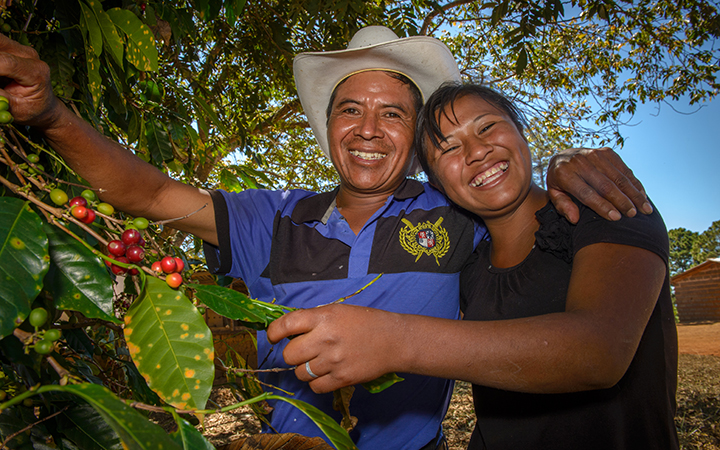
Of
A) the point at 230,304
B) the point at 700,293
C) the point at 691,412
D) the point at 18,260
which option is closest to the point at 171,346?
the point at 230,304

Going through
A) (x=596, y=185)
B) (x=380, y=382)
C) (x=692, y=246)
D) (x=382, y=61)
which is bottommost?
(x=380, y=382)

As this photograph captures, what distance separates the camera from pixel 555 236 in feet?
4.11

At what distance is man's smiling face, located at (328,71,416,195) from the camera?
182 cm

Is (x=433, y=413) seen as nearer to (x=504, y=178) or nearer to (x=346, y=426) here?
(x=346, y=426)

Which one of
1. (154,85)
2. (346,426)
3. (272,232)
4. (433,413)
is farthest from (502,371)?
(154,85)

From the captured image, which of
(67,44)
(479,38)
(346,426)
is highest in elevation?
(479,38)

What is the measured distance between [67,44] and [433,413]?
5.94 ft

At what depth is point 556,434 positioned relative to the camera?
1.23 meters

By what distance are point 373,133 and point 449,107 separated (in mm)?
374

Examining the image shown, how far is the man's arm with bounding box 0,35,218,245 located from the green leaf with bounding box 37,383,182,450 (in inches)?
14.7

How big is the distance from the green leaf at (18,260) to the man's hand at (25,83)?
39 centimetres

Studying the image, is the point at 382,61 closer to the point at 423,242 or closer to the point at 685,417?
the point at 423,242

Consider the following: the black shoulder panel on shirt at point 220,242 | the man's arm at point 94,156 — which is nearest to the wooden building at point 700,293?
the black shoulder panel on shirt at point 220,242

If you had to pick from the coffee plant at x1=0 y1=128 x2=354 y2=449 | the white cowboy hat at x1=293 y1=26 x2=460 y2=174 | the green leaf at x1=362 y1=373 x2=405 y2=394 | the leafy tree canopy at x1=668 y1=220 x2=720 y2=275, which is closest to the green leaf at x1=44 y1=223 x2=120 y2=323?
the coffee plant at x1=0 y1=128 x2=354 y2=449
